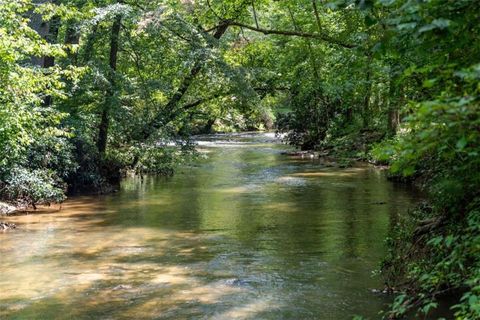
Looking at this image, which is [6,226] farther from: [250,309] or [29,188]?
[250,309]

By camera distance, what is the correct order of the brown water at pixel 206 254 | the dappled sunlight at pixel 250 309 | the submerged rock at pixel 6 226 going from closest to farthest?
the dappled sunlight at pixel 250 309 → the brown water at pixel 206 254 → the submerged rock at pixel 6 226

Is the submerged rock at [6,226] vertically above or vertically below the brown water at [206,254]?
above

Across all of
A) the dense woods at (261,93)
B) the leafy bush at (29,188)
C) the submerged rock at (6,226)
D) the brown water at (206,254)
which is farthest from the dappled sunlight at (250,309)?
the leafy bush at (29,188)

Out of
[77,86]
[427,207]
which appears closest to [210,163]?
[77,86]

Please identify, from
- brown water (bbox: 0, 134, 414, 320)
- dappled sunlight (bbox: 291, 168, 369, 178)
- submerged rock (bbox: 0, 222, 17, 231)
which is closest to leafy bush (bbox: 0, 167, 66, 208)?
brown water (bbox: 0, 134, 414, 320)

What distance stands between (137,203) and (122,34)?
20.7 ft

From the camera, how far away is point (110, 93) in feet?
57.3

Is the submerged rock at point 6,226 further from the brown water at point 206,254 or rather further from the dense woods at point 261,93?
the dense woods at point 261,93

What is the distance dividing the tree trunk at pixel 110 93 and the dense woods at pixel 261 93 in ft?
0.16

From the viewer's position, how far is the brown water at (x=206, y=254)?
722 centimetres

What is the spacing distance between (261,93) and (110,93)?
33.2ft

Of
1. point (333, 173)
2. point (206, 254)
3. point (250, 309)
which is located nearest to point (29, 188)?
point (206, 254)

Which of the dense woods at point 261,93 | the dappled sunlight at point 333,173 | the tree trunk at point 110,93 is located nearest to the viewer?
the dense woods at point 261,93

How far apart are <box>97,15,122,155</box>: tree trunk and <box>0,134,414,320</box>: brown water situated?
90.4 inches
